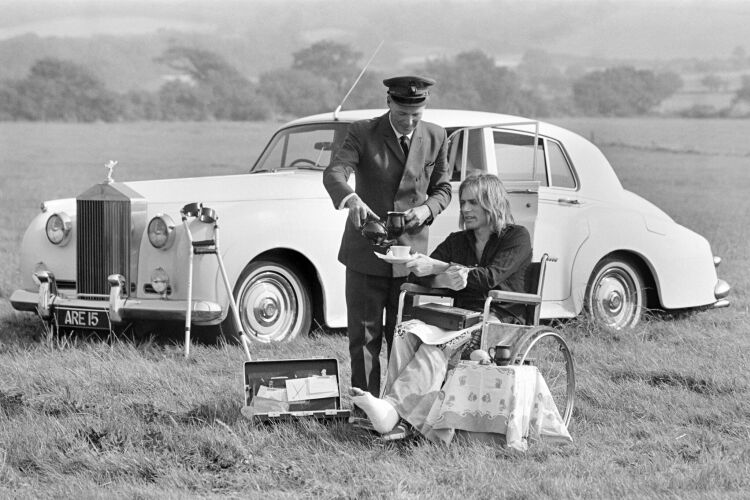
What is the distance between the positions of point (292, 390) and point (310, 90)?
2736 centimetres

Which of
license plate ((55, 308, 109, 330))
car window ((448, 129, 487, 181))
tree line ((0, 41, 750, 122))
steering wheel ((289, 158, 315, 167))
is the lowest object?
license plate ((55, 308, 109, 330))

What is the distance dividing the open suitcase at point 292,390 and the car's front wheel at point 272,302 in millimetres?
1652

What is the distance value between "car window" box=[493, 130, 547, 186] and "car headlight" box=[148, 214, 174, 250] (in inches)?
84.5

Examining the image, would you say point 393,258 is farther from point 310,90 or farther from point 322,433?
point 310,90

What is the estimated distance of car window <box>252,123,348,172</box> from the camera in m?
7.35

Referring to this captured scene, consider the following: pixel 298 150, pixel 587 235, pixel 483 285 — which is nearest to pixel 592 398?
pixel 483 285

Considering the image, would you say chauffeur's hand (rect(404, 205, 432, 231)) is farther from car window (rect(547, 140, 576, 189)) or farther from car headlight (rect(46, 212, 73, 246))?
car headlight (rect(46, 212, 73, 246))

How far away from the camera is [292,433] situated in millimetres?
4570

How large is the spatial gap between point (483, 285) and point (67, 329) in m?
3.42

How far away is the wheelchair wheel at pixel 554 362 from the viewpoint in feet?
14.8

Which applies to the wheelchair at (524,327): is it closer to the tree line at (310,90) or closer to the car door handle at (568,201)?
the car door handle at (568,201)

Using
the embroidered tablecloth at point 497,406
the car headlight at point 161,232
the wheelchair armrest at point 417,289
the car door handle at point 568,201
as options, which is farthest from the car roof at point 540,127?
the embroidered tablecloth at point 497,406

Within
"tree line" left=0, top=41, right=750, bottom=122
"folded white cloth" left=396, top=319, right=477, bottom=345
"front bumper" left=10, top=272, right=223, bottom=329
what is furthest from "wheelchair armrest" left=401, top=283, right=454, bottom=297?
"tree line" left=0, top=41, right=750, bottom=122

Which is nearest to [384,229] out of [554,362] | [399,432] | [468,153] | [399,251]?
[399,251]
